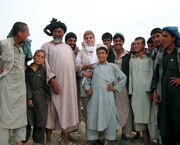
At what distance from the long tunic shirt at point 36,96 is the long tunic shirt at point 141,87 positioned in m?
1.86

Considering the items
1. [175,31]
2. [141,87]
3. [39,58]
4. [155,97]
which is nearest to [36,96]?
[39,58]

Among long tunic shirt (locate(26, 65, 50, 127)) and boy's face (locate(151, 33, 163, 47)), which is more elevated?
boy's face (locate(151, 33, 163, 47))

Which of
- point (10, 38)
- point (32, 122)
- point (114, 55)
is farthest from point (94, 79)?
point (10, 38)

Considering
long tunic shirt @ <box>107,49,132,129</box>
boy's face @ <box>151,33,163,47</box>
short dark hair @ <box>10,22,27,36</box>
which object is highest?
short dark hair @ <box>10,22,27,36</box>

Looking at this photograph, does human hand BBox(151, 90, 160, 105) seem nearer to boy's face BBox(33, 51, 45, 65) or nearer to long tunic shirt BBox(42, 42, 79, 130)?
long tunic shirt BBox(42, 42, 79, 130)

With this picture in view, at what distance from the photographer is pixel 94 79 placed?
5188 mm

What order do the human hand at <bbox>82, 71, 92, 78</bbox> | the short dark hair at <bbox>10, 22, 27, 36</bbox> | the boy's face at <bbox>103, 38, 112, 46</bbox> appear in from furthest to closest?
1. the boy's face at <bbox>103, 38, 112, 46</bbox>
2. the human hand at <bbox>82, 71, 92, 78</bbox>
3. the short dark hair at <bbox>10, 22, 27, 36</bbox>

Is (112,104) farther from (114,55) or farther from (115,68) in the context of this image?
(114,55)

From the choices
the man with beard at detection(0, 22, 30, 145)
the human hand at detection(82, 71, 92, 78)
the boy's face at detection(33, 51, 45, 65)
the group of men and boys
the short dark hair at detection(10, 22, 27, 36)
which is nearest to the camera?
the man with beard at detection(0, 22, 30, 145)

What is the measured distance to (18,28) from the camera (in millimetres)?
4480

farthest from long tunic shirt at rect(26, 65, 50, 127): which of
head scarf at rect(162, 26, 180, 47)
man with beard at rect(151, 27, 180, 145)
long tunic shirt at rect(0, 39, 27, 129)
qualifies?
head scarf at rect(162, 26, 180, 47)

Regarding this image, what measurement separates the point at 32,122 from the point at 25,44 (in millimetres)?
1500

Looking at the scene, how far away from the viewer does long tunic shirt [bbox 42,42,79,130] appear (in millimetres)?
5055

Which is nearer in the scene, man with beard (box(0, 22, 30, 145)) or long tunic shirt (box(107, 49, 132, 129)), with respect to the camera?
man with beard (box(0, 22, 30, 145))
